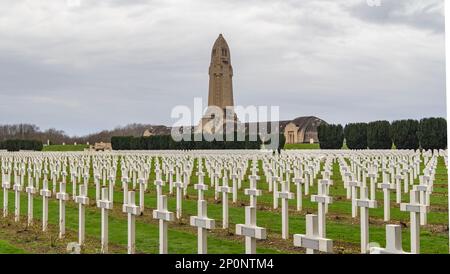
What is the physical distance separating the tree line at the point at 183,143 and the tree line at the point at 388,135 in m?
3.41

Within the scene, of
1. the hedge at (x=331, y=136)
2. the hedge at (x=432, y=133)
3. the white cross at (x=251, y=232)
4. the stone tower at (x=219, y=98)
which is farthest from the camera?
the hedge at (x=331, y=136)

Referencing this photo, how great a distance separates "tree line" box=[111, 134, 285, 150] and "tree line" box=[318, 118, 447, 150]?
341 cm

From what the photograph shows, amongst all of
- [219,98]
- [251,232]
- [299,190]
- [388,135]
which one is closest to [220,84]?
[219,98]

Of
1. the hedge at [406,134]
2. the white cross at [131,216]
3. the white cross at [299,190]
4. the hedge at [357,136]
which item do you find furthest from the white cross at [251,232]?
the hedge at [357,136]

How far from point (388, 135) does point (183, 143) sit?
13830mm

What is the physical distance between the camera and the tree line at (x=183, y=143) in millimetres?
35969

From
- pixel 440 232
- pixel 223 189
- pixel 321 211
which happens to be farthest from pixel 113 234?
pixel 440 232

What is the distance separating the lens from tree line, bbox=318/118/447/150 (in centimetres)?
2812

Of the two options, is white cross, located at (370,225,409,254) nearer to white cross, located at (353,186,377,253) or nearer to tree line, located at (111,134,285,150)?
white cross, located at (353,186,377,253)

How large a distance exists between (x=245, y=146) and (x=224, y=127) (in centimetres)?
231

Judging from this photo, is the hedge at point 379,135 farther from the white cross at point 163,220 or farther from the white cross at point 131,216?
the white cross at point 163,220

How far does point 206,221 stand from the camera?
14.0ft

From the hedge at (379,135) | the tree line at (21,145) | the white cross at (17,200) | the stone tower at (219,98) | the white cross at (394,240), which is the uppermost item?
the stone tower at (219,98)
